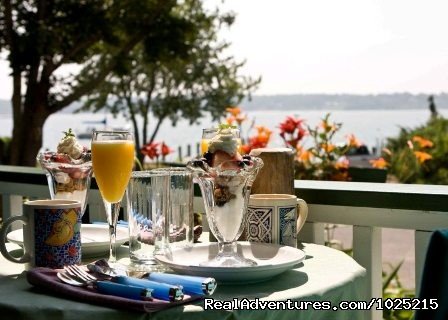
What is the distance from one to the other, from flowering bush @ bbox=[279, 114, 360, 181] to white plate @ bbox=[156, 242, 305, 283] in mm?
1791

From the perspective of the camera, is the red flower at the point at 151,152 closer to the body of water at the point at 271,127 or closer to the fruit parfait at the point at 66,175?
the body of water at the point at 271,127

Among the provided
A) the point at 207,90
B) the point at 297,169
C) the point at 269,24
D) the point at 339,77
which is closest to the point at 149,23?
the point at 297,169

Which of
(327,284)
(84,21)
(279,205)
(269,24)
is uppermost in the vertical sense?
(269,24)

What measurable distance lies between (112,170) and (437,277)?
2.93 ft

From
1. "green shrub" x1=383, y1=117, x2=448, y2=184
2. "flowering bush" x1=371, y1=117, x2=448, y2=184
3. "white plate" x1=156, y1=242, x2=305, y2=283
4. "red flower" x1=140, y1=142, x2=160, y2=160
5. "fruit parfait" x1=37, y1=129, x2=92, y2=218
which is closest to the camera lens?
"white plate" x1=156, y1=242, x2=305, y2=283

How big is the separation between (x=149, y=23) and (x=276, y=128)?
841 centimetres

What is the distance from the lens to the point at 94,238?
77.2 inches

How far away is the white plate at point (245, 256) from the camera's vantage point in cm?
147

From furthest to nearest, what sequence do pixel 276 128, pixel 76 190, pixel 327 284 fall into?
pixel 276 128, pixel 76 190, pixel 327 284

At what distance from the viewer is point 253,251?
175 cm

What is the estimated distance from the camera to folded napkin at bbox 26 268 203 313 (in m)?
1.29

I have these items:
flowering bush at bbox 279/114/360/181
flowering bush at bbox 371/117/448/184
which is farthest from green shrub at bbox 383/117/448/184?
flowering bush at bbox 279/114/360/181

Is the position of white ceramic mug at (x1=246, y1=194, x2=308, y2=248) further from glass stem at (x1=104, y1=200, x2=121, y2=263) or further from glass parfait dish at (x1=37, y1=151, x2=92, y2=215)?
glass parfait dish at (x1=37, y1=151, x2=92, y2=215)

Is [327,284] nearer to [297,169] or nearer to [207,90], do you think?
[297,169]
